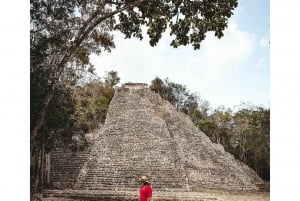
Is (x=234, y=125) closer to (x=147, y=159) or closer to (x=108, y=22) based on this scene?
(x=147, y=159)

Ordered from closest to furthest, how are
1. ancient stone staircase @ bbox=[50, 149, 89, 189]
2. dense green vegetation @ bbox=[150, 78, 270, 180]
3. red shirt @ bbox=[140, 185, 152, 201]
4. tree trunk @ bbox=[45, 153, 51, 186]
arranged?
red shirt @ bbox=[140, 185, 152, 201] → tree trunk @ bbox=[45, 153, 51, 186] → ancient stone staircase @ bbox=[50, 149, 89, 189] → dense green vegetation @ bbox=[150, 78, 270, 180]

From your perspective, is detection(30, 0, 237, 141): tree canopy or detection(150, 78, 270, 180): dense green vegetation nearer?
detection(30, 0, 237, 141): tree canopy

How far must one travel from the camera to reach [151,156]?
1653 cm

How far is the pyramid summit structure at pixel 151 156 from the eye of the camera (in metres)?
15.6

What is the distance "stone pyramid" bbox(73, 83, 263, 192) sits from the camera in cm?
1558

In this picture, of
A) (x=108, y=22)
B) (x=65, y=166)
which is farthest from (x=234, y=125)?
(x=108, y=22)

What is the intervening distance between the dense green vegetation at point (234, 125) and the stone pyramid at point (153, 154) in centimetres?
106

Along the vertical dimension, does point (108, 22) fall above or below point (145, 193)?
above

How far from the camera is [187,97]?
2873cm

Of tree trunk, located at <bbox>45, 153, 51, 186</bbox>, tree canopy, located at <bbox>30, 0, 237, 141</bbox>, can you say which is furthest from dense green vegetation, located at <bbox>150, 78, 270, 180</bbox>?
tree canopy, located at <bbox>30, 0, 237, 141</bbox>

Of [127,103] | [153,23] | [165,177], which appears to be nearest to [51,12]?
[153,23]

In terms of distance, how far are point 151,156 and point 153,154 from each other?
0.15m

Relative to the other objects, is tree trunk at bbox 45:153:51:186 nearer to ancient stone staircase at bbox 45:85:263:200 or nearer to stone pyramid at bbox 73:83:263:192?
ancient stone staircase at bbox 45:85:263:200
